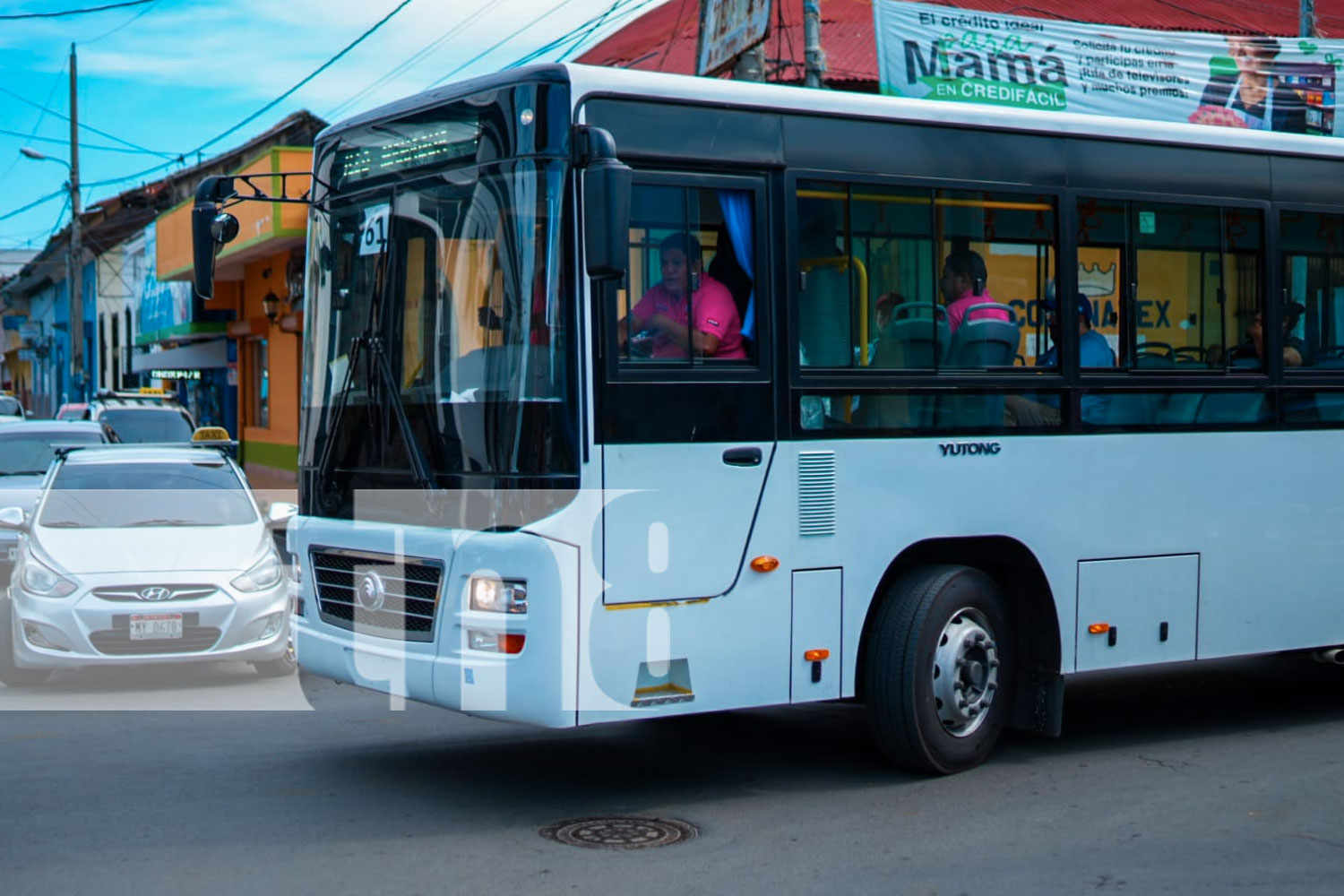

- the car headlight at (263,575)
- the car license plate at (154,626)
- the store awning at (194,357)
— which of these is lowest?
the car license plate at (154,626)

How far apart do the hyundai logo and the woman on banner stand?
14.8m

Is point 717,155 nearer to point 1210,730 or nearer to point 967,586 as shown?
point 967,586

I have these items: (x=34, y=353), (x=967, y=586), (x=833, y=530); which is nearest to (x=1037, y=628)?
(x=967, y=586)

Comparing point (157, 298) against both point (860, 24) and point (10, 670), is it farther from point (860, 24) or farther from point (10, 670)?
point (10, 670)

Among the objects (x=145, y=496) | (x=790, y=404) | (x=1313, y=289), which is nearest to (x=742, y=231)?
(x=790, y=404)

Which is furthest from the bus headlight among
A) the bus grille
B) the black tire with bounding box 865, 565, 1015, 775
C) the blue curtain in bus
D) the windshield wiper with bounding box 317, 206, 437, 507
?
the black tire with bounding box 865, 565, 1015, 775

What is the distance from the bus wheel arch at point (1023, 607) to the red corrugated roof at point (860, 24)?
36.0 ft

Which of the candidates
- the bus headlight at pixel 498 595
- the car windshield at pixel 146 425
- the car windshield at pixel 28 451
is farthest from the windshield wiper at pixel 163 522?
the car windshield at pixel 146 425

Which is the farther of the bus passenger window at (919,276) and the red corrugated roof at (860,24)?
the red corrugated roof at (860,24)

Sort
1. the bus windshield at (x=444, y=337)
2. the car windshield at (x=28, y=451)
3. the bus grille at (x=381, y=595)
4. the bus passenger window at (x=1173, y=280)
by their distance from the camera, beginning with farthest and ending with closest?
the car windshield at (x=28, y=451) → the bus passenger window at (x=1173, y=280) → the bus grille at (x=381, y=595) → the bus windshield at (x=444, y=337)

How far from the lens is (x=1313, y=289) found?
9117 mm

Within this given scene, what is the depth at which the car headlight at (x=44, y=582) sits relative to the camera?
10305 mm

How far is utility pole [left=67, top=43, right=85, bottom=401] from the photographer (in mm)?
40969

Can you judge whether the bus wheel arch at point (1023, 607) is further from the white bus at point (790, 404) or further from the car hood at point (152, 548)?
the car hood at point (152, 548)
